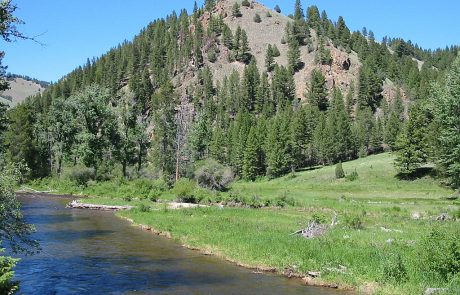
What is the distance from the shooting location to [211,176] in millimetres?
74812

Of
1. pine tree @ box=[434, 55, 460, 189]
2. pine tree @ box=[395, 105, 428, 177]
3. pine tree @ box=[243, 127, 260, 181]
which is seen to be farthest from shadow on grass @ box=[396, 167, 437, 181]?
pine tree @ box=[243, 127, 260, 181]

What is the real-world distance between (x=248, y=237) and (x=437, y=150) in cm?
5883

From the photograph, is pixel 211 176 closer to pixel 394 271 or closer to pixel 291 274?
pixel 291 274

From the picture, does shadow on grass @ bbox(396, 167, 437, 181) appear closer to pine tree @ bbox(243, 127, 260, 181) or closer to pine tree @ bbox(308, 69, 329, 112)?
pine tree @ bbox(243, 127, 260, 181)

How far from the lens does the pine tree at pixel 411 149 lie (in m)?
85.2

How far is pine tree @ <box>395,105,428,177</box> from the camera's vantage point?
85.2 metres

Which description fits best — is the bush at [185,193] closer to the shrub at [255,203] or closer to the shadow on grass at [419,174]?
the shrub at [255,203]

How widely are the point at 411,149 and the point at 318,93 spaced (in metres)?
88.0

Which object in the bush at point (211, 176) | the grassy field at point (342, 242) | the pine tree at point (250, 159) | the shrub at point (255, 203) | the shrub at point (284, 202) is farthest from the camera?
the pine tree at point (250, 159)

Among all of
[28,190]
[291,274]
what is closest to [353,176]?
[28,190]

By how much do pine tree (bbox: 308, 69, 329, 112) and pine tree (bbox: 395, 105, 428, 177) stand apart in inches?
3282

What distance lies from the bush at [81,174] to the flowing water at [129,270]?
45425 mm

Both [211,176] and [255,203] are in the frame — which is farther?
[211,176]

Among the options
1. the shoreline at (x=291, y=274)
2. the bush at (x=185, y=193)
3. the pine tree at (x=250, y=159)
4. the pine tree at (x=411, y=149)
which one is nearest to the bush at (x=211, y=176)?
the bush at (x=185, y=193)
